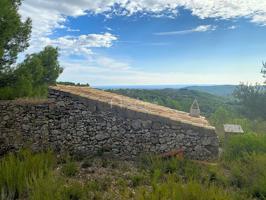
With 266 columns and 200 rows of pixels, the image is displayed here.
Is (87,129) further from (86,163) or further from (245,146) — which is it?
(245,146)

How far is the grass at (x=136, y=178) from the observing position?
5.57 metres

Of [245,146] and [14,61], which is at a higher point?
[14,61]

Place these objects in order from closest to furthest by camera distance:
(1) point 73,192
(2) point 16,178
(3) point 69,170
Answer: (1) point 73,192 < (2) point 16,178 < (3) point 69,170

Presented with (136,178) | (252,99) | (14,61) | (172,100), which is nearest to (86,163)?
(136,178)

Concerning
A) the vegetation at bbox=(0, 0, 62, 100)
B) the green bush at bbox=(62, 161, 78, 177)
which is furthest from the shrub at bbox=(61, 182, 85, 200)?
the vegetation at bbox=(0, 0, 62, 100)

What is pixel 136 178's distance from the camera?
7328 mm

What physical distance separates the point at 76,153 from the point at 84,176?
2315 mm

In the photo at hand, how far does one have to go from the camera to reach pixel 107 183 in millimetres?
7000

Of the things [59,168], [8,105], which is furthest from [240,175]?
[8,105]

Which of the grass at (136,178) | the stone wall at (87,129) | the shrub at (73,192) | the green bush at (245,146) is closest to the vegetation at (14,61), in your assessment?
the stone wall at (87,129)

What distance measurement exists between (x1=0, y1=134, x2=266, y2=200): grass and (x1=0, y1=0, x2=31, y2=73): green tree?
504 centimetres

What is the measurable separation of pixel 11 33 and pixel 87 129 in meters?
4.77

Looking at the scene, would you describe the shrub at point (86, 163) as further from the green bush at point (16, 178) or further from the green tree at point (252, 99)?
the green tree at point (252, 99)

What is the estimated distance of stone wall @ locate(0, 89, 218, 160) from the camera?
32.0ft
